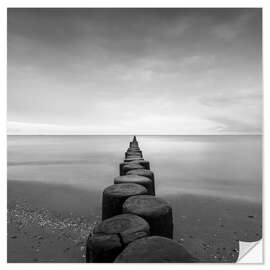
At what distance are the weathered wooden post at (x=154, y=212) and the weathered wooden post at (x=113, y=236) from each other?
0.30ft

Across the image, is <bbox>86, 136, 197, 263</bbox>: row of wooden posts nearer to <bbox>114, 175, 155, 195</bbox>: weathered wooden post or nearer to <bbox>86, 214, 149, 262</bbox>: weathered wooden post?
<bbox>86, 214, 149, 262</bbox>: weathered wooden post

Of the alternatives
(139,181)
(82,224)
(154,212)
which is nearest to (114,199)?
(154,212)

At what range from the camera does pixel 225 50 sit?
9.53 ft

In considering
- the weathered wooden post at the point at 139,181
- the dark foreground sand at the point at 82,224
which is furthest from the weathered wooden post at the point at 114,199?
the dark foreground sand at the point at 82,224

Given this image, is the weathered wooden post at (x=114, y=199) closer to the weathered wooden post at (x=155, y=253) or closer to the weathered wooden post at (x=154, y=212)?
the weathered wooden post at (x=154, y=212)

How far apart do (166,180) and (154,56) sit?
5127 mm

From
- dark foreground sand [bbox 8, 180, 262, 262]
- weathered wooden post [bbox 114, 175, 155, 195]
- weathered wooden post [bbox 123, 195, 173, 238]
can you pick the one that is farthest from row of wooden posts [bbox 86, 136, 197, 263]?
dark foreground sand [bbox 8, 180, 262, 262]

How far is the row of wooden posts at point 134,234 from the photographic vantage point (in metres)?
1.23

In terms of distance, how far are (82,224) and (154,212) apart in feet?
8.29

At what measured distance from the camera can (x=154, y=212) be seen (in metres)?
1.64

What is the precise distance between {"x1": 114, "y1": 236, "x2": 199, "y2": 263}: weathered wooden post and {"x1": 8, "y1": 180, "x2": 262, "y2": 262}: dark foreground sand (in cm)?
179

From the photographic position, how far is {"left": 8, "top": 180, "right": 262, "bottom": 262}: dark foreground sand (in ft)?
9.56

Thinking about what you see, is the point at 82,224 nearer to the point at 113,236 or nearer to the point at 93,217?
the point at 93,217
